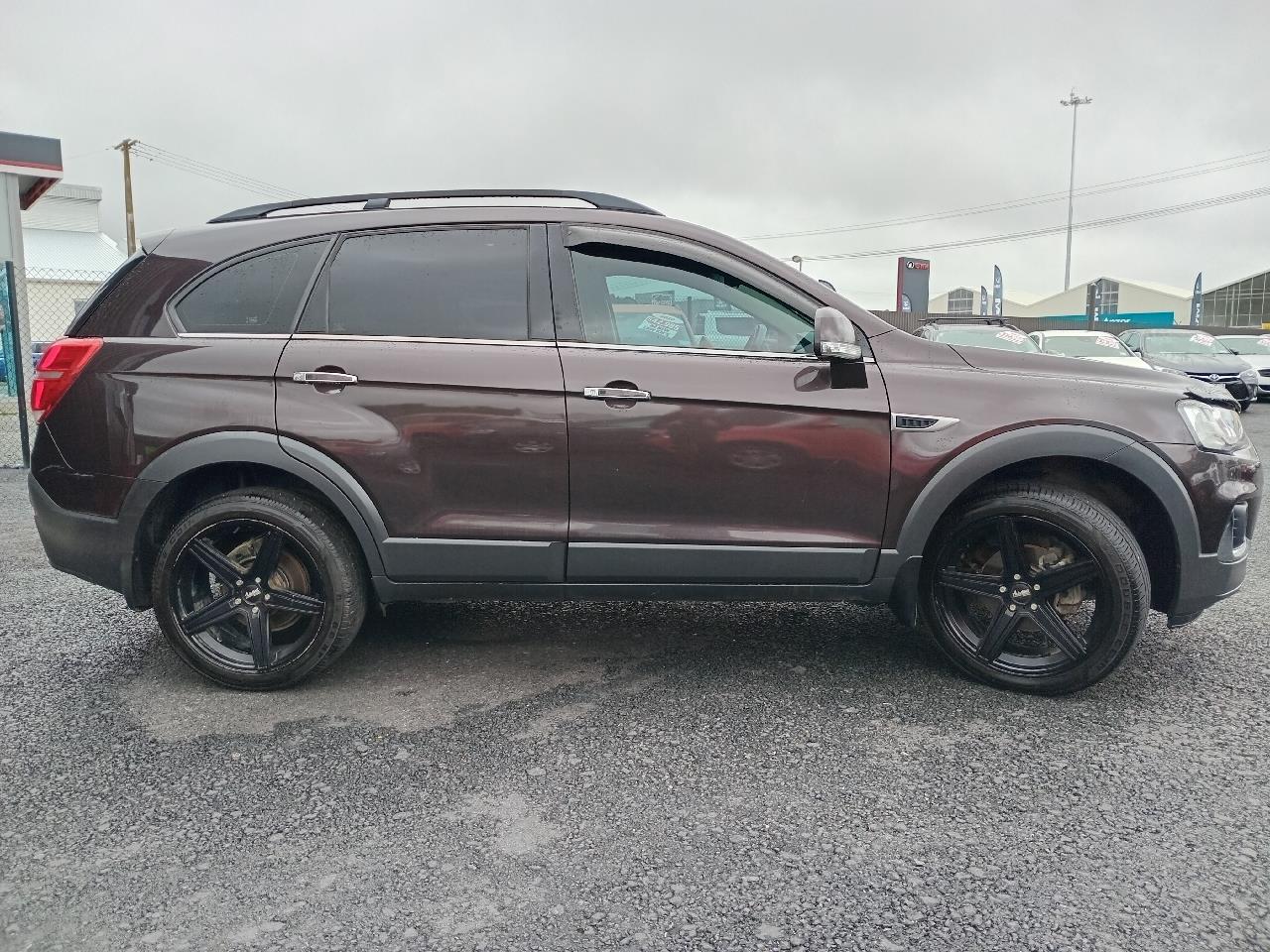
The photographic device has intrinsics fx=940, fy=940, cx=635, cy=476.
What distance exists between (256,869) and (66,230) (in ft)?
140

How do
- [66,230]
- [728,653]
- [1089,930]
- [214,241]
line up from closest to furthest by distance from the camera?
[1089,930], [214,241], [728,653], [66,230]

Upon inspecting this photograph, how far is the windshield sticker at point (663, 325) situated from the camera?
3.37 m

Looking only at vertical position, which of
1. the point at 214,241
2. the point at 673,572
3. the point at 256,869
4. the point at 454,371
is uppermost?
the point at 214,241

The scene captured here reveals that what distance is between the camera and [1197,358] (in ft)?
53.6

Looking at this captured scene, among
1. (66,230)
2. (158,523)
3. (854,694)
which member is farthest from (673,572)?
(66,230)

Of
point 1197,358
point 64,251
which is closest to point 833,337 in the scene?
point 1197,358

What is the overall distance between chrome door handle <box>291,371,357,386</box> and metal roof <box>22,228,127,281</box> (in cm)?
3295

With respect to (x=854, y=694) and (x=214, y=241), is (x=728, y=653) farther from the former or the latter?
(x=214, y=241)

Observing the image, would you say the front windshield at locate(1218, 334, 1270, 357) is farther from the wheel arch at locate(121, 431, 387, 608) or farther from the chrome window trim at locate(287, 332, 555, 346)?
the wheel arch at locate(121, 431, 387, 608)

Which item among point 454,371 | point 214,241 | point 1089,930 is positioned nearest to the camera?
point 1089,930

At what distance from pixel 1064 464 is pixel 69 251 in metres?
40.4

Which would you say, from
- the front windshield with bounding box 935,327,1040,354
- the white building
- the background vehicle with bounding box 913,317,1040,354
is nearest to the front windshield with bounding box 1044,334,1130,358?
the background vehicle with bounding box 913,317,1040,354

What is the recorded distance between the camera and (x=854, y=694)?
3.46m

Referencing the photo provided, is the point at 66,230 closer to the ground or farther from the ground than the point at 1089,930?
farther from the ground
